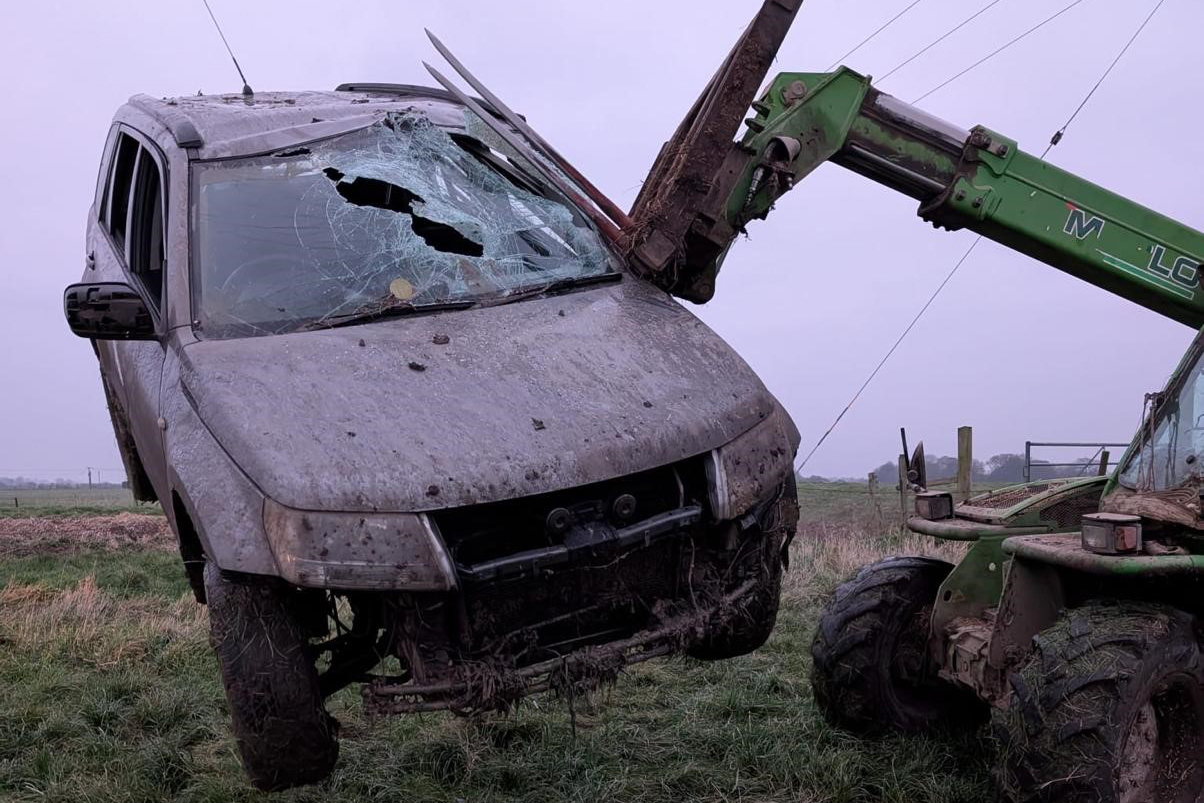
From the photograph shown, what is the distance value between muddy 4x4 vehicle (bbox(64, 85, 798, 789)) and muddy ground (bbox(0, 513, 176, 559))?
10.5 metres

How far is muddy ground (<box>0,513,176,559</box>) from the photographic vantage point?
13.7 meters

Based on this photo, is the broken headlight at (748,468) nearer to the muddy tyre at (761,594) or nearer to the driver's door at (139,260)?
the muddy tyre at (761,594)

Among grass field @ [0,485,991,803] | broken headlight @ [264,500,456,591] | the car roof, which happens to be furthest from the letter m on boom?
broken headlight @ [264,500,456,591]

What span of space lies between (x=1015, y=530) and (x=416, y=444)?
291 centimetres

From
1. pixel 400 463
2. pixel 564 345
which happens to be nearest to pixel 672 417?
pixel 564 345

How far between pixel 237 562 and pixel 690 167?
247cm

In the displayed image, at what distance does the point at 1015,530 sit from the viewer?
487cm

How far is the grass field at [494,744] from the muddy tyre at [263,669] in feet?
2.55

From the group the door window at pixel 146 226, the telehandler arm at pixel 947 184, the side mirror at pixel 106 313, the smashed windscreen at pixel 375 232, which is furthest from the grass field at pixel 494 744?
the door window at pixel 146 226

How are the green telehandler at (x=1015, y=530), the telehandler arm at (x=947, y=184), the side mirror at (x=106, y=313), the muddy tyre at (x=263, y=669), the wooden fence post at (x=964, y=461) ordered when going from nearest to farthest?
the muddy tyre at (x=263, y=669) < the green telehandler at (x=1015, y=530) < the side mirror at (x=106, y=313) < the telehandler arm at (x=947, y=184) < the wooden fence post at (x=964, y=461)

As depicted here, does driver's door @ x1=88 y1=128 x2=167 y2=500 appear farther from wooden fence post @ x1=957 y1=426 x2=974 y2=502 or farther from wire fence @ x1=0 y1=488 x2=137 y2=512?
wooden fence post @ x1=957 y1=426 x2=974 y2=502

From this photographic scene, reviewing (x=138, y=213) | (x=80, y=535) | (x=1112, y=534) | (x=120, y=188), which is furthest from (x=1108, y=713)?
(x=80, y=535)

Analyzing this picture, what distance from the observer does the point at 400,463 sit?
3.06 m

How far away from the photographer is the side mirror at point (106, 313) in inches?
150
